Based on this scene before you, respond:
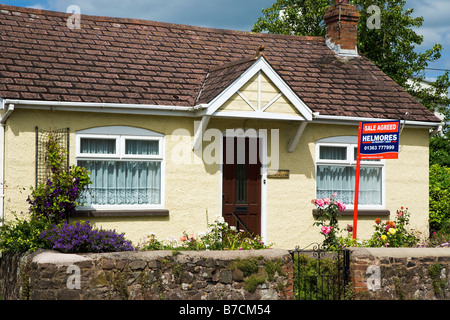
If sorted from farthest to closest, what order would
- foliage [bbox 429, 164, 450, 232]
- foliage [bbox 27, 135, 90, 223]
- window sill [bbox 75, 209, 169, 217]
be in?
foliage [bbox 429, 164, 450, 232] → window sill [bbox 75, 209, 169, 217] → foliage [bbox 27, 135, 90, 223]

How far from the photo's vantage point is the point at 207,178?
1268 cm

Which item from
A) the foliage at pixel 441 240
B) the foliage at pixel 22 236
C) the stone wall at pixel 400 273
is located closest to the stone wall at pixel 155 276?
the foliage at pixel 22 236

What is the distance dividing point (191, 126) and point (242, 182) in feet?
5.09

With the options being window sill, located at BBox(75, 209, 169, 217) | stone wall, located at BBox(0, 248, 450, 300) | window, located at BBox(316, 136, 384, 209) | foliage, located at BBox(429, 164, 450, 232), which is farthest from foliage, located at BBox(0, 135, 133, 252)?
foliage, located at BBox(429, 164, 450, 232)

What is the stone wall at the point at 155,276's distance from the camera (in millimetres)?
8141

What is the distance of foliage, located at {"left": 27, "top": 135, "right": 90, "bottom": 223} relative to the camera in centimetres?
1093

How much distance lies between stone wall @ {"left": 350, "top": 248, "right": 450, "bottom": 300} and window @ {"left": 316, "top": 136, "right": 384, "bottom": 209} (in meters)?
4.00

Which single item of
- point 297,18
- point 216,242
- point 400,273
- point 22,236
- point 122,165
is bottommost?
point 400,273

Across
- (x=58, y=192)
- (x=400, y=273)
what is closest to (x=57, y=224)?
(x=58, y=192)

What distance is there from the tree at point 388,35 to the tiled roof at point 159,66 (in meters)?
5.95

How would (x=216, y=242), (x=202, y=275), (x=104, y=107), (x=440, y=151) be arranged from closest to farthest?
(x=202, y=275) → (x=216, y=242) → (x=104, y=107) → (x=440, y=151)

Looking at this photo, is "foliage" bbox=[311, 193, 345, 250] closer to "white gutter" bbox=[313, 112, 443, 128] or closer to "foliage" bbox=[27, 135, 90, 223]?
"white gutter" bbox=[313, 112, 443, 128]

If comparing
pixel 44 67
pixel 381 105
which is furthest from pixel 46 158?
pixel 381 105

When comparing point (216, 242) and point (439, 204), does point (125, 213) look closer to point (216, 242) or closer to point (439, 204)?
point (216, 242)
